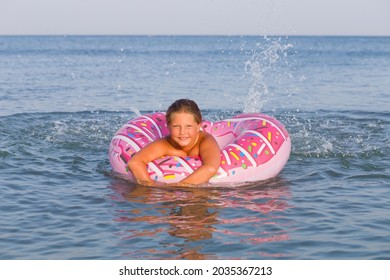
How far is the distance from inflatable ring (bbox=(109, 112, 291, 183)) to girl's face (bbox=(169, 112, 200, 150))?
32 centimetres

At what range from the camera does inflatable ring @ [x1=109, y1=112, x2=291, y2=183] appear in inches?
283

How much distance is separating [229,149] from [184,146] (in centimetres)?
60

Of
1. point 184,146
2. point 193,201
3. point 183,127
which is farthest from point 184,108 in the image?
point 193,201

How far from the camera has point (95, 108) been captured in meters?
15.1

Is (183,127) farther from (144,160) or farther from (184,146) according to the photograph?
(144,160)

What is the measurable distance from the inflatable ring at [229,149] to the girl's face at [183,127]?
0.32 metres

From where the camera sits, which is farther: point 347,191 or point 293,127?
point 293,127

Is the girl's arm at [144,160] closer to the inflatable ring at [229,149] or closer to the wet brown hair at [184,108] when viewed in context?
the inflatable ring at [229,149]

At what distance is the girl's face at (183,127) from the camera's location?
6793 mm

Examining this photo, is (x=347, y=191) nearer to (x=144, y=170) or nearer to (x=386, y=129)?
(x=144, y=170)

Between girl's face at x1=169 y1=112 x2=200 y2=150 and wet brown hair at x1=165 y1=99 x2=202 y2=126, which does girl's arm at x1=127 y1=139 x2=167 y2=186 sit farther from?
wet brown hair at x1=165 y1=99 x2=202 y2=126

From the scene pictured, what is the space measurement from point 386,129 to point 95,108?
23.2ft

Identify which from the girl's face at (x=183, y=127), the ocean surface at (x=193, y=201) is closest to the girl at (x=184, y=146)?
the girl's face at (x=183, y=127)
